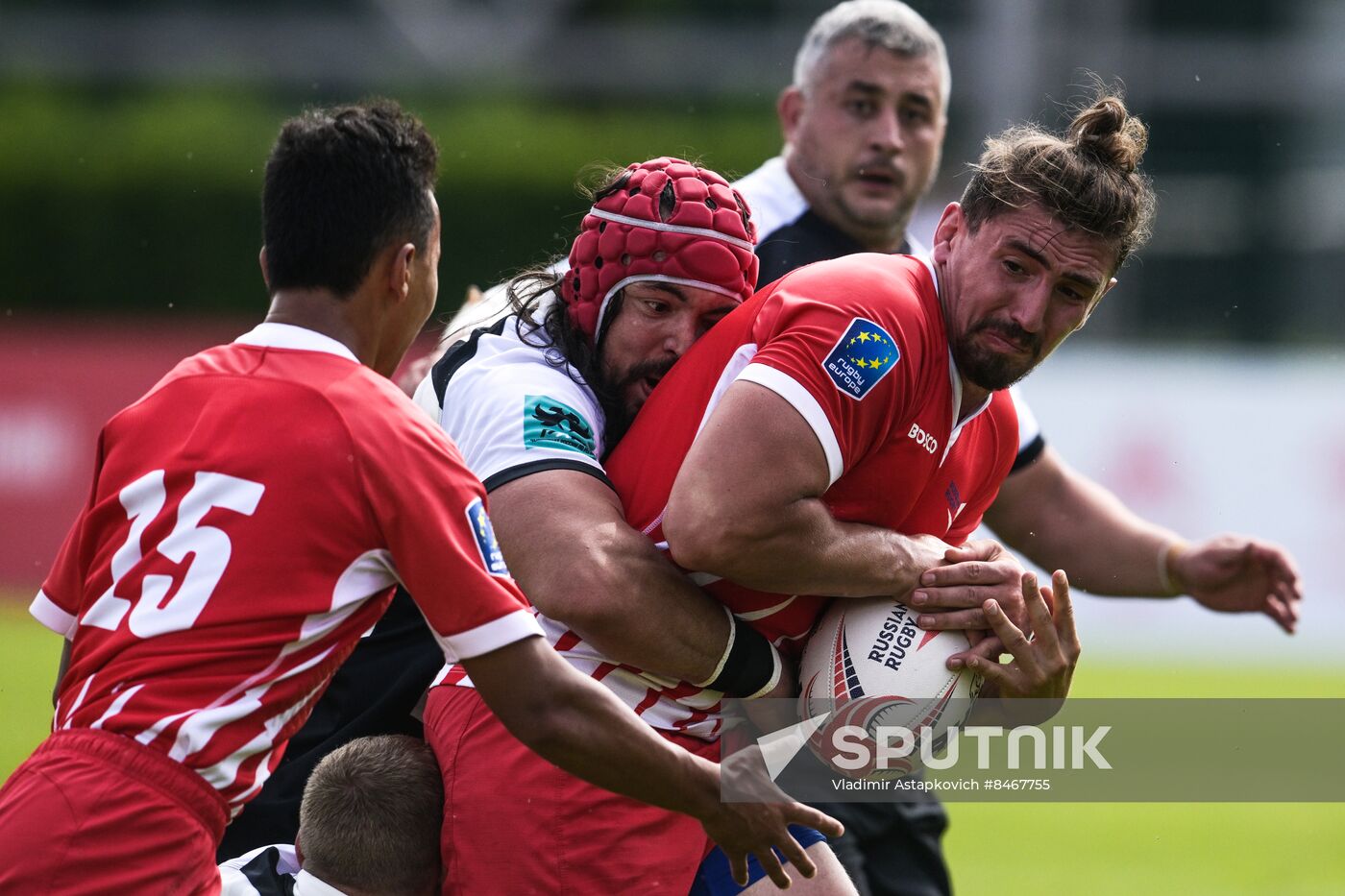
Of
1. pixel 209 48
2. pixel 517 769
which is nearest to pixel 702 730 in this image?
pixel 517 769

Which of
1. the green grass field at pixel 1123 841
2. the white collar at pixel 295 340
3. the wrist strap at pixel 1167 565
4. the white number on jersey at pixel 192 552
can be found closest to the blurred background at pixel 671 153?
the green grass field at pixel 1123 841

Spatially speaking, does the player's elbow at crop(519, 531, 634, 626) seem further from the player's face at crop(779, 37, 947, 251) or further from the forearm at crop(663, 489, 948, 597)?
the player's face at crop(779, 37, 947, 251)

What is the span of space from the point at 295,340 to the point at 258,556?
0.43 meters

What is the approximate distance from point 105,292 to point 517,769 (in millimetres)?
17281

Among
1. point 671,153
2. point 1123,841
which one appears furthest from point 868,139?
point 671,153

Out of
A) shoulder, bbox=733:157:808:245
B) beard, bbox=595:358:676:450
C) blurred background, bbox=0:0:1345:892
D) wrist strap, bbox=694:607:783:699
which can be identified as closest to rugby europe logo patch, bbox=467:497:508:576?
wrist strap, bbox=694:607:783:699

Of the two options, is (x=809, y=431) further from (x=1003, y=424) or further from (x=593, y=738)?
(x=1003, y=424)

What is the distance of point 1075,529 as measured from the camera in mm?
5465

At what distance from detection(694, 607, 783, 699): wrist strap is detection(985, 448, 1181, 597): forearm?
6.59 ft

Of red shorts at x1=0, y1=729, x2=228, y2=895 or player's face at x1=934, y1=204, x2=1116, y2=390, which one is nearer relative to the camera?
red shorts at x1=0, y1=729, x2=228, y2=895

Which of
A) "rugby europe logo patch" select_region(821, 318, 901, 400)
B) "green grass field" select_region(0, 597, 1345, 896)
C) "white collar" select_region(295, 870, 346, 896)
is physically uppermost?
"rugby europe logo patch" select_region(821, 318, 901, 400)

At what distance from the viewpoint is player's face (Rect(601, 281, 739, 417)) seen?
3.94 meters

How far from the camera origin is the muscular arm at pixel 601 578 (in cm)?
349

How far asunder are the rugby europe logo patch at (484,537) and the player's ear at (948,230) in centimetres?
137
